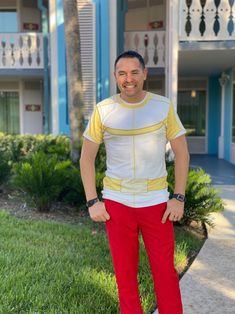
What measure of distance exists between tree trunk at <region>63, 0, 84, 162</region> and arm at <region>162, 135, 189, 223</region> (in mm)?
4360

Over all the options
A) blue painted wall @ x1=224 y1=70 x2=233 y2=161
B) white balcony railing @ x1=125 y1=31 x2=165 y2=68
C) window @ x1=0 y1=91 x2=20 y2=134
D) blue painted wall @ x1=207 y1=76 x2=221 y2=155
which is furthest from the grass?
window @ x1=0 y1=91 x2=20 y2=134

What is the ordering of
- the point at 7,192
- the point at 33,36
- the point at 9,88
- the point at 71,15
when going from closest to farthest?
the point at 71,15
the point at 7,192
the point at 33,36
the point at 9,88

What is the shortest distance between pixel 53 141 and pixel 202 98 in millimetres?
7249

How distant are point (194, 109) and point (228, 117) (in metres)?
2.37

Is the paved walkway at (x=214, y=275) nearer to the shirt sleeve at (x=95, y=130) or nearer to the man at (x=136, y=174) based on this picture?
the man at (x=136, y=174)

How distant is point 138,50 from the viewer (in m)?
11.8

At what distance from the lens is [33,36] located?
501 inches

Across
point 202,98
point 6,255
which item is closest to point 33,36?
point 202,98

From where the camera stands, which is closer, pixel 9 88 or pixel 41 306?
pixel 41 306

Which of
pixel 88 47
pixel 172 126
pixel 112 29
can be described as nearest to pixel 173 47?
pixel 112 29

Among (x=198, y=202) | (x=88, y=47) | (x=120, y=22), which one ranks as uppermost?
(x=120, y=22)

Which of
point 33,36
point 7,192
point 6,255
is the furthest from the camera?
point 33,36

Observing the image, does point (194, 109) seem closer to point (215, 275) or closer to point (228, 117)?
point (228, 117)

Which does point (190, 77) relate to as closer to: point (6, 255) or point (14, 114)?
point (14, 114)
